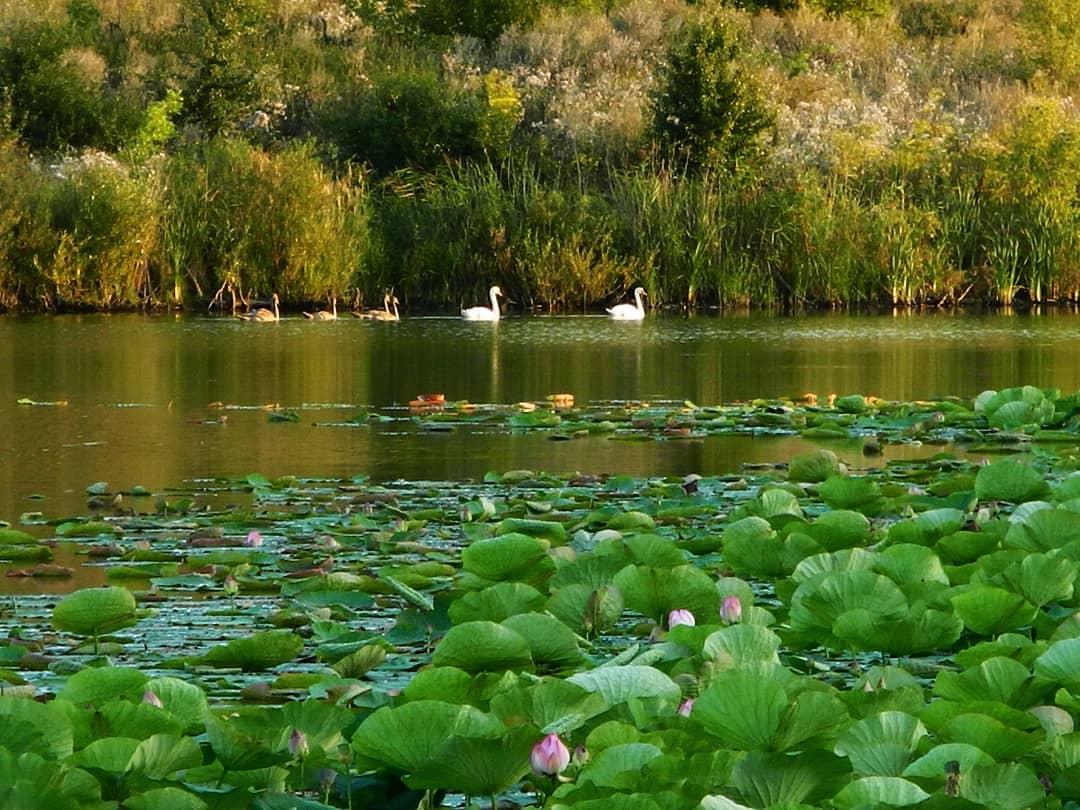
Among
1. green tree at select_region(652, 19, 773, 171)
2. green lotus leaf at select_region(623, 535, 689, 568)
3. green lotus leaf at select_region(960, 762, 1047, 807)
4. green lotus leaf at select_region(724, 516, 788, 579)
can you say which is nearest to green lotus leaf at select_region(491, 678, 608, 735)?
green lotus leaf at select_region(960, 762, 1047, 807)

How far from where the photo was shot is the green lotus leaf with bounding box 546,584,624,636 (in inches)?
153

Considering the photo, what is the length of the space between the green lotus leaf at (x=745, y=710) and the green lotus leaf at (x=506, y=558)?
4.96 ft

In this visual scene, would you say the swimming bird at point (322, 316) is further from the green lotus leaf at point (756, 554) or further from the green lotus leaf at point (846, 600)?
the green lotus leaf at point (846, 600)

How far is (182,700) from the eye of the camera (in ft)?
9.91

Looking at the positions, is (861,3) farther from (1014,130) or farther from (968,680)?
(968,680)

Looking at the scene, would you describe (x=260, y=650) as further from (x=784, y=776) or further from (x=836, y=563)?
(x=784, y=776)

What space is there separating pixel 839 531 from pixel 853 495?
0.91m

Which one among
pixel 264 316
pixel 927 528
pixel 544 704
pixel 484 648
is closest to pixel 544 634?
pixel 484 648

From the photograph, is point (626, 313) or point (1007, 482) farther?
point (626, 313)

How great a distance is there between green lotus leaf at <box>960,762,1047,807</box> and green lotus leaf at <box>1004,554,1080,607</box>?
142 centimetres

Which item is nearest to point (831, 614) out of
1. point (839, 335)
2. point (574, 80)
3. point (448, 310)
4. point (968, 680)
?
point (968, 680)

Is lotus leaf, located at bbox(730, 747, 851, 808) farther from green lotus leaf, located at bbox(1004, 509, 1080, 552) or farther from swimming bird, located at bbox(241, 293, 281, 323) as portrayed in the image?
swimming bird, located at bbox(241, 293, 281, 323)

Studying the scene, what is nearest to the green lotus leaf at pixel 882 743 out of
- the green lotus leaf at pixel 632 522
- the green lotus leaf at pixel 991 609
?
the green lotus leaf at pixel 991 609

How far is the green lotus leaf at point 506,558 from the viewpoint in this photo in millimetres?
4180
